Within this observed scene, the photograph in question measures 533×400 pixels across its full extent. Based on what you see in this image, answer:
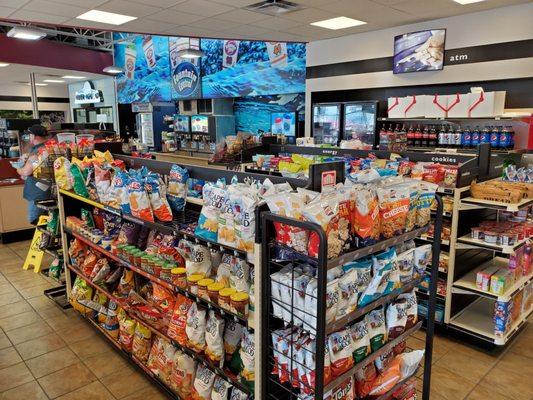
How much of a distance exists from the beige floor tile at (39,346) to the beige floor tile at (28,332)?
3.1 inches

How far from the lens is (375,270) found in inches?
76.6

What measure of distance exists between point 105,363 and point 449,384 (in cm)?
273

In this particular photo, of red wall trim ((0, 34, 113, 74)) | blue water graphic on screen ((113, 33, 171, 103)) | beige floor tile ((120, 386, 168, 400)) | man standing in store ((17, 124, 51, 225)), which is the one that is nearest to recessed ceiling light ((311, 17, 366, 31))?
man standing in store ((17, 124, 51, 225))

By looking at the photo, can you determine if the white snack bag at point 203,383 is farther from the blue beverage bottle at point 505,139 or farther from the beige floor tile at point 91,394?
the blue beverage bottle at point 505,139

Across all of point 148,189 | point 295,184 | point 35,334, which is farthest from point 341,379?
point 35,334

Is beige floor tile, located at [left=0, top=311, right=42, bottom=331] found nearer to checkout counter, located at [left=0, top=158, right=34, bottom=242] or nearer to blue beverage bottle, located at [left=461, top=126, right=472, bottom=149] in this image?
checkout counter, located at [left=0, top=158, right=34, bottom=242]

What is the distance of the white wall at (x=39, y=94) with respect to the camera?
18141mm

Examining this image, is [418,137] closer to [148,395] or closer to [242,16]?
[242,16]

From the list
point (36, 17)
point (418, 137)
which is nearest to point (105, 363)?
point (36, 17)

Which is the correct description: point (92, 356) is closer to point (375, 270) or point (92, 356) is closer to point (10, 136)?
point (375, 270)

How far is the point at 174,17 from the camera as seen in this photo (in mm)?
5789

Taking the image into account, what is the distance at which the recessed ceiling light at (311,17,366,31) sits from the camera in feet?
20.4

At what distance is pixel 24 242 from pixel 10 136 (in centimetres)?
242

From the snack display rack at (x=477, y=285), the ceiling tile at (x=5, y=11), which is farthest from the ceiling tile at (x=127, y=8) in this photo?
the snack display rack at (x=477, y=285)
